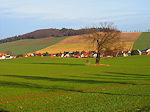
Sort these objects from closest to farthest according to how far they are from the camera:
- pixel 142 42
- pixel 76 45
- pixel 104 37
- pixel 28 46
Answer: pixel 104 37, pixel 142 42, pixel 76 45, pixel 28 46

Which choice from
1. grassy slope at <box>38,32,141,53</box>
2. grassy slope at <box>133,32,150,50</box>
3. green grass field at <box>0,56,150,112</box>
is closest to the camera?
green grass field at <box>0,56,150,112</box>

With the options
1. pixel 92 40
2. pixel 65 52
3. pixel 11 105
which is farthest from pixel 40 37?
pixel 11 105

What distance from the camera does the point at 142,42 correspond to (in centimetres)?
11144

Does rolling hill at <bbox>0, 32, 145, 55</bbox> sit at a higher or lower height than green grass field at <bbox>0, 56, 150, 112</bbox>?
higher

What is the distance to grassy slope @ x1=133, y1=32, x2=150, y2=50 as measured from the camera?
4156 inches

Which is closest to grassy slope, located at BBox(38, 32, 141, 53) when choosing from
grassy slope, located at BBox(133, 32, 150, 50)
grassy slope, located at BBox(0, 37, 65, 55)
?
grassy slope, located at BBox(133, 32, 150, 50)

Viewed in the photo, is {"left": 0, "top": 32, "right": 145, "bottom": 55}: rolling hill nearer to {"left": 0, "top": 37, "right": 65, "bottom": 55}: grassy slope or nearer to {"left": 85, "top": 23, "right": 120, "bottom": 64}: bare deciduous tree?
{"left": 0, "top": 37, "right": 65, "bottom": 55}: grassy slope

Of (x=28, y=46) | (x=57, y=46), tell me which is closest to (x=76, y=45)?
(x=57, y=46)

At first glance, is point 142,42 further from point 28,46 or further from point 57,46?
point 28,46

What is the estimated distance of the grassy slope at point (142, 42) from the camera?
105575mm

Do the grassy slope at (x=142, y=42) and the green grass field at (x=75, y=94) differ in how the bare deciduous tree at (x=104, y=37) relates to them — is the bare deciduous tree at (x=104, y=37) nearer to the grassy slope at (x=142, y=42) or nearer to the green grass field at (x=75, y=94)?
the green grass field at (x=75, y=94)

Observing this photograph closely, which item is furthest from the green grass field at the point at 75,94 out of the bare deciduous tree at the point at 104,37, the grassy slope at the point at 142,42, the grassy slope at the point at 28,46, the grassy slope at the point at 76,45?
the grassy slope at the point at 28,46

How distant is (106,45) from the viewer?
60.5 meters

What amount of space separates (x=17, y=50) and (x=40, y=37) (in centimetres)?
3474
